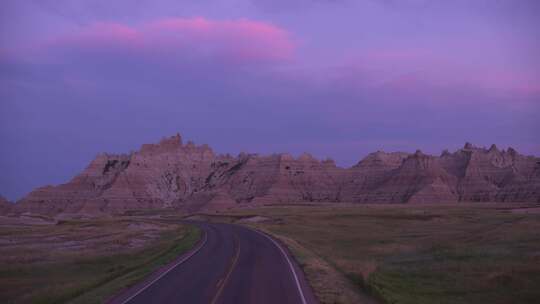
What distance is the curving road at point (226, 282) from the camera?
1636 centimetres

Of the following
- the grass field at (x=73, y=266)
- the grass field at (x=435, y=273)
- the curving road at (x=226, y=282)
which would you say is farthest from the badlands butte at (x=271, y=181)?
the curving road at (x=226, y=282)

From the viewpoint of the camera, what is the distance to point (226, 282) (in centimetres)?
1947

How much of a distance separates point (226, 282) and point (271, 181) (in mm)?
132836

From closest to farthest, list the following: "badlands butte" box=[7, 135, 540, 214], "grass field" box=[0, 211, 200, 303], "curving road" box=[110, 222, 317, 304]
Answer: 1. "curving road" box=[110, 222, 317, 304]
2. "grass field" box=[0, 211, 200, 303]
3. "badlands butte" box=[7, 135, 540, 214]

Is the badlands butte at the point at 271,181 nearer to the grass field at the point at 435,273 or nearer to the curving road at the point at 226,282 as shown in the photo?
the grass field at the point at 435,273

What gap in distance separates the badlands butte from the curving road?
101332 millimetres

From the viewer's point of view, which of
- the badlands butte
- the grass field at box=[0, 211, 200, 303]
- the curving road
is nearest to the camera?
the curving road

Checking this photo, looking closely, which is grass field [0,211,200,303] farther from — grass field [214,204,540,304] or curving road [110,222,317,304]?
grass field [214,204,540,304]

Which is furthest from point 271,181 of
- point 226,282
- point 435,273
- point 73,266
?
point 226,282

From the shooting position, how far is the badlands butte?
134625mm

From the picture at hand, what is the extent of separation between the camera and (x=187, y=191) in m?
162

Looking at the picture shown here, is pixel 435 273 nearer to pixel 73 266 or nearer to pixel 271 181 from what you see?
pixel 73 266

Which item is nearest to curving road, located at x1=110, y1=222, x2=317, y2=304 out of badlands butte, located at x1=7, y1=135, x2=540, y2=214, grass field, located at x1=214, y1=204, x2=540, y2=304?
grass field, located at x1=214, y1=204, x2=540, y2=304

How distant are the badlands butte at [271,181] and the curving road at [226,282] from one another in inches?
3989
